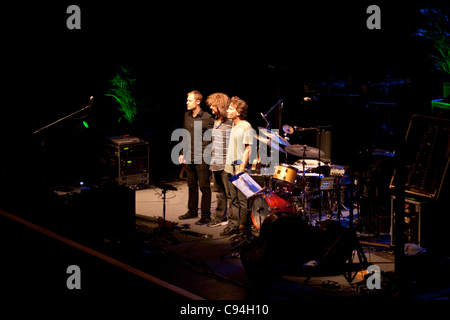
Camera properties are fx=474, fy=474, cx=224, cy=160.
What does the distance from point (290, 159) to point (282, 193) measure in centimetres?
306

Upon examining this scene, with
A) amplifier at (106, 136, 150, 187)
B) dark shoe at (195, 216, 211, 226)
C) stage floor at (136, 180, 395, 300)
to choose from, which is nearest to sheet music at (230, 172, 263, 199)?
stage floor at (136, 180, 395, 300)

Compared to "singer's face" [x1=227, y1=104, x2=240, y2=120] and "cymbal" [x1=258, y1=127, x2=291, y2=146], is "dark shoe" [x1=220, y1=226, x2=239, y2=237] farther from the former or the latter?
"singer's face" [x1=227, y1=104, x2=240, y2=120]

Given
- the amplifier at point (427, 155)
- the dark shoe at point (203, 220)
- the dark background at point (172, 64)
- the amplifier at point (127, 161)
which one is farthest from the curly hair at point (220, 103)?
the amplifier at point (127, 161)

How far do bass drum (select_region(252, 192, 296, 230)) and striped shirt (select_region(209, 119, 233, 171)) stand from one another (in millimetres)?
726

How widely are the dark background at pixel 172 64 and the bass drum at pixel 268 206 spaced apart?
2.01 m

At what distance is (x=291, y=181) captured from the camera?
22.9 ft

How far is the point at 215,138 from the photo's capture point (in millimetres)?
6969

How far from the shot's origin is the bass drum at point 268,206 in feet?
21.5

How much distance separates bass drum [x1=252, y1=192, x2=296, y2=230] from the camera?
6.55 meters

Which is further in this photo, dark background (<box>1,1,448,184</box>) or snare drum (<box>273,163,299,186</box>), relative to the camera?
dark background (<box>1,1,448,184</box>)

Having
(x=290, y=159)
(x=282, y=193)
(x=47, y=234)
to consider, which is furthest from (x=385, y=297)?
(x=290, y=159)

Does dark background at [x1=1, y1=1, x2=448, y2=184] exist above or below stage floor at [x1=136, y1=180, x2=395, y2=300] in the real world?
above

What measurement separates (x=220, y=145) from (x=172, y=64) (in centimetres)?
431
